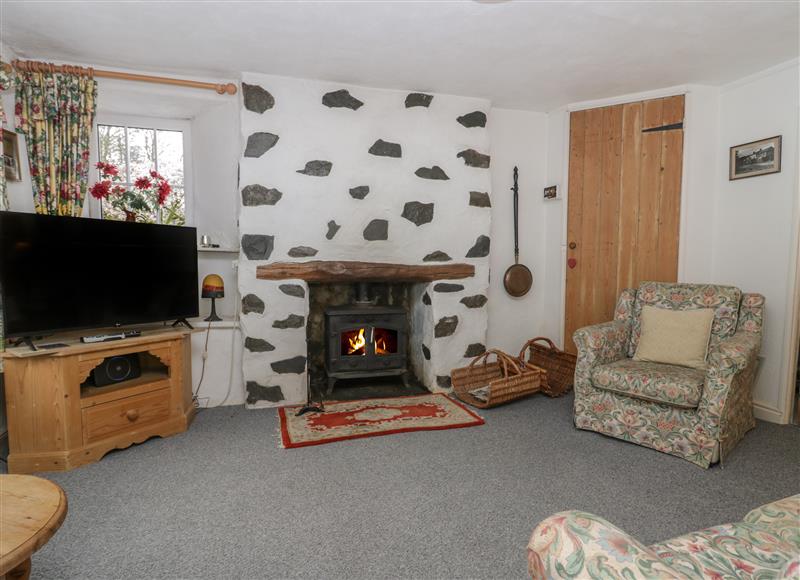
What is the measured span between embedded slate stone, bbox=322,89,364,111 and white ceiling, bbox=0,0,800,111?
100 millimetres

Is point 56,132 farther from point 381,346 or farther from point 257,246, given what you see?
point 381,346

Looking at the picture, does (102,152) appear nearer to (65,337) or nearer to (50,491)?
(65,337)

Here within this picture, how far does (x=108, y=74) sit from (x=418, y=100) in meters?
2.06

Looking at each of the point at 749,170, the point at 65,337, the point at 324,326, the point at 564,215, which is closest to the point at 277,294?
the point at 324,326

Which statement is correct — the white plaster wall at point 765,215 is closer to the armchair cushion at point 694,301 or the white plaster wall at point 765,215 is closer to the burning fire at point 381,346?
the armchair cushion at point 694,301

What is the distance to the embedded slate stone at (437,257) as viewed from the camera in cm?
336

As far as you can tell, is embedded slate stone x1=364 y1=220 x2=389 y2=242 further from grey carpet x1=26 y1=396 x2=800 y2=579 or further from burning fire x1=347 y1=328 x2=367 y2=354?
grey carpet x1=26 y1=396 x2=800 y2=579

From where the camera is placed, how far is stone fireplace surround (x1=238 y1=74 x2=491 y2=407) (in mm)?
3014

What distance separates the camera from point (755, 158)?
2934 mm

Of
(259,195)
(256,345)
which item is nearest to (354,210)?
(259,195)

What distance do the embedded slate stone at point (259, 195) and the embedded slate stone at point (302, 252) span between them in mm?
352

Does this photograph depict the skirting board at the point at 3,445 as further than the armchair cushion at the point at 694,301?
No

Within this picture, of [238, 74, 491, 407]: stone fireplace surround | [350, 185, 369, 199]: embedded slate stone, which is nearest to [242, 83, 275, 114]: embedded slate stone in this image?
[238, 74, 491, 407]: stone fireplace surround

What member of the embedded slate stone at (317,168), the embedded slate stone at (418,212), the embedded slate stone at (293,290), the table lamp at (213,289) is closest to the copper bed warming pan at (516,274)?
the embedded slate stone at (418,212)
